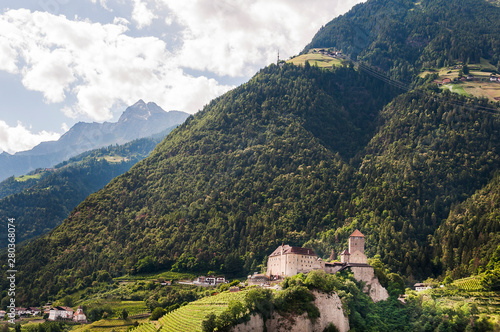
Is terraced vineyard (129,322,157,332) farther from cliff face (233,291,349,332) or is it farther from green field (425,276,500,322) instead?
green field (425,276,500,322)

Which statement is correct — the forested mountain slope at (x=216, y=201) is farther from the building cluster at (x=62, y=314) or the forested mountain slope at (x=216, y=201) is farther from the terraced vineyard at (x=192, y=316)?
the terraced vineyard at (x=192, y=316)

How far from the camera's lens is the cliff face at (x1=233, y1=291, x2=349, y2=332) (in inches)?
2571

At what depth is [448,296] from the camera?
88188 mm

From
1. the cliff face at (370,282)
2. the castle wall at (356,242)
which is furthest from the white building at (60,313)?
the cliff face at (370,282)

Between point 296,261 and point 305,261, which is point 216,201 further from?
point 305,261

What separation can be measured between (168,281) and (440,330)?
67301 mm

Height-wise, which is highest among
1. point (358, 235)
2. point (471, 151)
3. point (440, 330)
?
point (471, 151)

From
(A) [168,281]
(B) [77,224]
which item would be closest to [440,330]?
(A) [168,281]

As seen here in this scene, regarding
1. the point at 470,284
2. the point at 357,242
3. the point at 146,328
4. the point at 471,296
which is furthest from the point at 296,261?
the point at 470,284

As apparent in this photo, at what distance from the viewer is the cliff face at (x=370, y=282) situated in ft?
271

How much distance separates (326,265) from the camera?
86250 millimetres

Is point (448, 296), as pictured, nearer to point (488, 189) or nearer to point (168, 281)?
point (488, 189)

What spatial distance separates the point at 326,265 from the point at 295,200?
193 feet

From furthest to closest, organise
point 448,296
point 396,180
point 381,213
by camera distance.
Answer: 1. point 396,180
2. point 381,213
3. point 448,296
